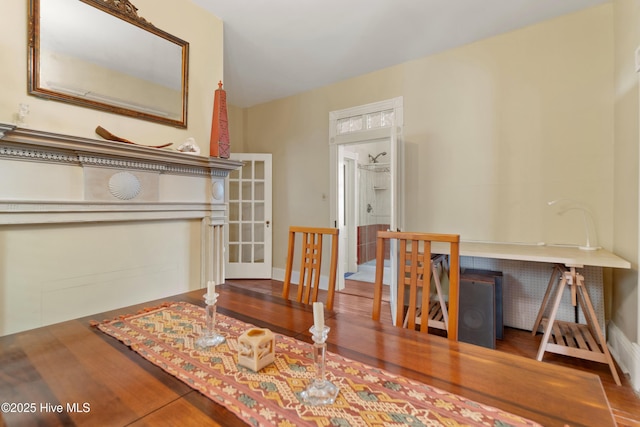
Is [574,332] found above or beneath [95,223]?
beneath

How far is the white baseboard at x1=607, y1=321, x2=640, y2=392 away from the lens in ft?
5.86

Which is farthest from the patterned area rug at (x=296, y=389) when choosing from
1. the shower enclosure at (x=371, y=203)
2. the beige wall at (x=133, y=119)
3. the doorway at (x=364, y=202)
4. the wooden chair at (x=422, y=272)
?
the shower enclosure at (x=371, y=203)

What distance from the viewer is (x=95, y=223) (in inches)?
72.2

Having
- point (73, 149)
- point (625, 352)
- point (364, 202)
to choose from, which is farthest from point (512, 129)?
point (73, 149)

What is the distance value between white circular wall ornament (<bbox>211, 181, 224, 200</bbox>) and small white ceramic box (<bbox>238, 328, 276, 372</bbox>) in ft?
5.95

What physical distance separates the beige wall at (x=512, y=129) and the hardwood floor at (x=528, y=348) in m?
0.91

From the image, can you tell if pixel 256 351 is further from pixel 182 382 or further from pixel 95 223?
pixel 95 223

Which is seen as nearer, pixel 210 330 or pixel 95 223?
A: pixel 210 330

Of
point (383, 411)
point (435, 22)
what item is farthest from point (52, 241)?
point (435, 22)

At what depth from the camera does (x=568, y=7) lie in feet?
7.98

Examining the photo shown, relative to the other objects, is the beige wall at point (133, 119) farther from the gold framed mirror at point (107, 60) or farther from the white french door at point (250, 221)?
the white french door at point (250, 221)

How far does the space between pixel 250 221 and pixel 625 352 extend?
4.13 metres

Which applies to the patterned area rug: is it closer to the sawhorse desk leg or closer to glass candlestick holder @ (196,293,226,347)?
glass candlestick holder @ (196,293,226,347)

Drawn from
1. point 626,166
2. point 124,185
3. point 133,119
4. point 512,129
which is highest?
point 512,129
